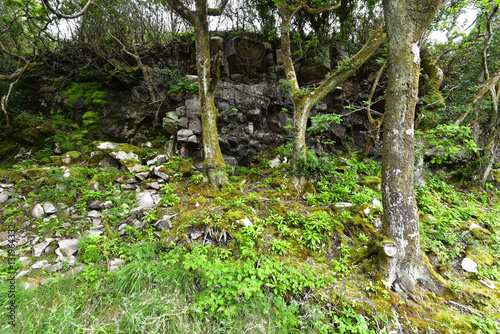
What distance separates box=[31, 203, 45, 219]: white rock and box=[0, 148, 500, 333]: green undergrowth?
0.87 feet

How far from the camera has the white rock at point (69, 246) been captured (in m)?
3.50

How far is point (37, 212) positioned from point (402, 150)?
26.1 feet

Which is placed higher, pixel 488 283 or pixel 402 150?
pixel 402 150

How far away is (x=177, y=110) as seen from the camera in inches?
317

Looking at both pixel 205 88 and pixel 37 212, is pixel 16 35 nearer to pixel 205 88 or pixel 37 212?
pixel 37 212

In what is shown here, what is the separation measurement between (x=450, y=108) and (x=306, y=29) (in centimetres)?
711

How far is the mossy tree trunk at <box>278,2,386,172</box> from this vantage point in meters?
5.10

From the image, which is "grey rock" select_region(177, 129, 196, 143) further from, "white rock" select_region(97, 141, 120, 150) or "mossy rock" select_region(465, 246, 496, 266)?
"mossy rock" select_region(465, 246, 496, 266)

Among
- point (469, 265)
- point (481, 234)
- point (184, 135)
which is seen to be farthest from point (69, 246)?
point (481, 234)

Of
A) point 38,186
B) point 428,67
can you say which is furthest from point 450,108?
point 38,186

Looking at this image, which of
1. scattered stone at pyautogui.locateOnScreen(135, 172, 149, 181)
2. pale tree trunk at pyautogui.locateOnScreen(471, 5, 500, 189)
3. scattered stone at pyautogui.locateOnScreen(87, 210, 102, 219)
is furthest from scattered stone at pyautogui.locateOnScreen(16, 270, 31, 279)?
pale tree trunk at pyautogui.locateOnScreen(471, 5, 500, 189)

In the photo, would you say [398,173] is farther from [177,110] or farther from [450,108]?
[177,110]

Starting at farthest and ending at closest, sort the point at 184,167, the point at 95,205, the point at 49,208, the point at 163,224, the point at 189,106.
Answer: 1. the point at 189,106
2. the point at 184,167
3. the point at 95,205
4. the point at 49,208
5. the point at 163,224

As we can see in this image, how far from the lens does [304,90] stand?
19.2 ft
